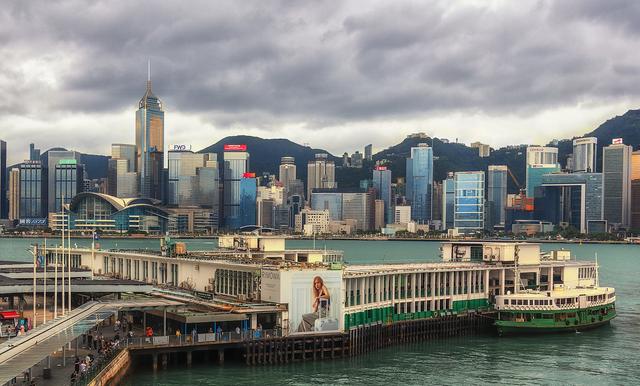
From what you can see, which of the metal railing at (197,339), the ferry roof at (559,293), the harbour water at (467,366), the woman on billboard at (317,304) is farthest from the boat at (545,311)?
the metal railing at (197,339)

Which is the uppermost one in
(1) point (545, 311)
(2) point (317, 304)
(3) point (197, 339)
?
(2) point (317, 304)

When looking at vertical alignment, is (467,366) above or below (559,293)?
below

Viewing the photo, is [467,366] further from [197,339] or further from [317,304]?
[197,339]

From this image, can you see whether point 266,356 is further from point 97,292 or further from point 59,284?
point 59,284

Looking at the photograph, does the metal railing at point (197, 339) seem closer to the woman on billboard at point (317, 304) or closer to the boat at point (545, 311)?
the woman on billboard at point (317, 304)

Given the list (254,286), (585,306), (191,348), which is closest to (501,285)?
(585,306)

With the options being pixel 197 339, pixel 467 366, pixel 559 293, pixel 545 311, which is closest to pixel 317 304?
pixel 197 339

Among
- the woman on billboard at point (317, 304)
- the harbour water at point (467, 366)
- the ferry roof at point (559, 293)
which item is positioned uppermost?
the woman on billboard at point (317, 304)
